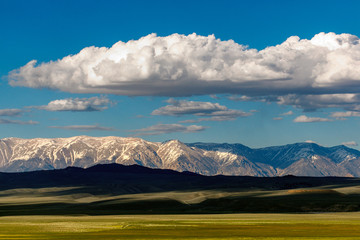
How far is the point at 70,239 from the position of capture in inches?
4400

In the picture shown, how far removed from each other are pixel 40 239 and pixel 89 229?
95.8 feet

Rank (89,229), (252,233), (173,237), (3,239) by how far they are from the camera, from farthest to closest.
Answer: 1. (89,229)
2. (252,233)
3. (173,237)
4. (3,239)

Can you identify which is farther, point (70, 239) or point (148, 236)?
point (148, 236)

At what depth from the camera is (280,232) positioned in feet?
435

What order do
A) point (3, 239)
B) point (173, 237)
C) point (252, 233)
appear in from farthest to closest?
1. point (252, 233)
2. point (173, 237)
3. point (3, 239)

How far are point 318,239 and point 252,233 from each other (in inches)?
862

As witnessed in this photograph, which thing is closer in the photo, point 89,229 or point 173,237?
point 173,237

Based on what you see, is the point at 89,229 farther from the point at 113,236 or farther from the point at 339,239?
the point at 339,239

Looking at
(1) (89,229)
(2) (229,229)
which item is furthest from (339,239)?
(1) (89,229)

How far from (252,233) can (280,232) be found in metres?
6.70

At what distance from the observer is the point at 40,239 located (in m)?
112

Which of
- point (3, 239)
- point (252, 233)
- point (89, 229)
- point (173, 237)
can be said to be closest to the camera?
point (3, 239)

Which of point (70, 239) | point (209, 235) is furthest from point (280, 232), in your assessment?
point (70, 239)

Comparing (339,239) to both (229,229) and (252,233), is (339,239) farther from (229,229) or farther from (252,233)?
(229,229)
